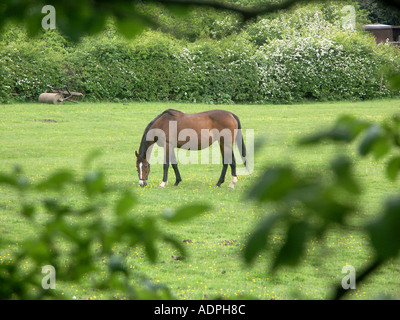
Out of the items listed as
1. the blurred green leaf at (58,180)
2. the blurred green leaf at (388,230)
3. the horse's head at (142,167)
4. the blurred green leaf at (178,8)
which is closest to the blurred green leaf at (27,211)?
the blurred green leaf at (58,180)

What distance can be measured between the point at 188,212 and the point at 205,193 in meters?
8.45

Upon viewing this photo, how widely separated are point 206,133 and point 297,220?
9575 mm

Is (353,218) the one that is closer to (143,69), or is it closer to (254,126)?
(254,126)

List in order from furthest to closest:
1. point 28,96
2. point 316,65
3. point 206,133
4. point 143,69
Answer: point 316,65 → point 143,69 → point 28,96 → point 206,133

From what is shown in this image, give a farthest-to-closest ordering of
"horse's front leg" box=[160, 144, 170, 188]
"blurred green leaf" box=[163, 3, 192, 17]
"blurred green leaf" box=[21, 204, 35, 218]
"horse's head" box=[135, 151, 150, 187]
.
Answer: "horse's front leg" box=[160, 144, 170, 188]
"horse's head" box=[135, 151, 150, 187]
"blurred green leaf" box=[21, 204, 35, 218]
"blurred green leaf" box=[163, 3, 192, 17]

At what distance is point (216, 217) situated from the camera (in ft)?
25.5

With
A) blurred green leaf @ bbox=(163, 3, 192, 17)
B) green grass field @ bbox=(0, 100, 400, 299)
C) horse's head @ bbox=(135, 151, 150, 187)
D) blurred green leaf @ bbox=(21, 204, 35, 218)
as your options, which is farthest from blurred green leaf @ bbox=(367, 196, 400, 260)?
horse's head @ bbox=(135, 151, 150, 187)

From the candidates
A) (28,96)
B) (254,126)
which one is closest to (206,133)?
(254,126)

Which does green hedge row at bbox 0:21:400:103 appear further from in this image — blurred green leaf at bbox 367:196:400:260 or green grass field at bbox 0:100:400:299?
blurred green leaf at bbox 367:196:400:260

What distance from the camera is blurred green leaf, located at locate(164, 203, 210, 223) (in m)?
1.04

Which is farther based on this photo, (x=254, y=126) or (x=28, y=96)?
(x=28, y=96)

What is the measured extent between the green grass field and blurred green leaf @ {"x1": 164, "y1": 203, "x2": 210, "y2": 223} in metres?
0.10

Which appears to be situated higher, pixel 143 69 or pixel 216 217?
pixel 143 69

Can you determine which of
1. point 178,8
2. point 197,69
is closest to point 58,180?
point 178,8
